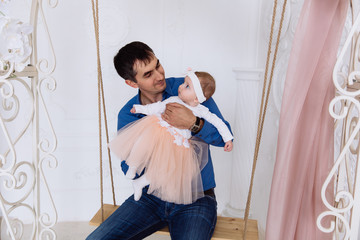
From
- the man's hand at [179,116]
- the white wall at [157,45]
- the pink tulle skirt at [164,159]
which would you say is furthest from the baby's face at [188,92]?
the white wall at [157,45]

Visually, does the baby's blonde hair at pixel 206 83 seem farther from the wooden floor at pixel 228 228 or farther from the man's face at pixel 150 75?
the wooden floor at pixel 228 228

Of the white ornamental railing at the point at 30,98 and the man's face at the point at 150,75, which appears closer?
the white ornamental railing at the point at 30,98

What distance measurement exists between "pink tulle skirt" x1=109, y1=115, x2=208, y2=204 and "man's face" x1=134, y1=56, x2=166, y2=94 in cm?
15

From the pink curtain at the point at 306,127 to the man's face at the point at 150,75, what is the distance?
553 millimetres

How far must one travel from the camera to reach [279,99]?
7.41 feet

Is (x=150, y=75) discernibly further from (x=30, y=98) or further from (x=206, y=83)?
(x=30, y=98)

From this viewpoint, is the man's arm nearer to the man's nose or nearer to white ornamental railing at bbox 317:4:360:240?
the man's nose

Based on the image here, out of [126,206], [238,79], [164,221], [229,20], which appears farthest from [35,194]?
[229,20]

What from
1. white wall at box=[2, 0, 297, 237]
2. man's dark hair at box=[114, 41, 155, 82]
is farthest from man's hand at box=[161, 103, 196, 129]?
white wall at box=[2, 0, 297, 237]

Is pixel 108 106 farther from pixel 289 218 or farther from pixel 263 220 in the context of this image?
pixel 289 218

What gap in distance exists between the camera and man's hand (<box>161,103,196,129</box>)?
1526 mm

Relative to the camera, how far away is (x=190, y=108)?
5.28 ft

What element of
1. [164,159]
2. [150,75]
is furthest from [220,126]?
[150,75]

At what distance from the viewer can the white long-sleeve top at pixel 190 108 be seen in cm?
158
